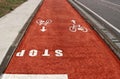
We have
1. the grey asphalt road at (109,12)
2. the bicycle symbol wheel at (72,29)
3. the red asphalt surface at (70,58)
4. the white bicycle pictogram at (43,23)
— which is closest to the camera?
the red asphalt surface at (70,58)

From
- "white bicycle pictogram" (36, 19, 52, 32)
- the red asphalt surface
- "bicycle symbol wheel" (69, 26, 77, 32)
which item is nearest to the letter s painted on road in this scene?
the red asphalt surface

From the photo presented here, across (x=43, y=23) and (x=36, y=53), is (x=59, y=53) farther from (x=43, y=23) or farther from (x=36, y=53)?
(x=43, y=23)

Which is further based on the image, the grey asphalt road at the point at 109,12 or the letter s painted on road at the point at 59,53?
the grey asphalt road at the point at 109,12

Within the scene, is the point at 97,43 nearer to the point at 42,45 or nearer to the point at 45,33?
the point at 42,45

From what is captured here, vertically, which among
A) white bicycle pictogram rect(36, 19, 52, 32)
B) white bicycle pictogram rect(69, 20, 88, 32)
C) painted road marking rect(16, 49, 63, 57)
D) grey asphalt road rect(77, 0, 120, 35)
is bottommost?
grey asphalt road rect(77, 0, 120, 35)

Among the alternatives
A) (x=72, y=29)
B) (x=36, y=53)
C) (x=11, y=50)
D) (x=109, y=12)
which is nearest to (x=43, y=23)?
(x=72, y=29)

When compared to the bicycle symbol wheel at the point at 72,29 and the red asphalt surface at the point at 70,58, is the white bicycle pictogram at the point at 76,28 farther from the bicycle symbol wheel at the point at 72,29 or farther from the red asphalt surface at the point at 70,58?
the red asphalt surface at the point at 70,58

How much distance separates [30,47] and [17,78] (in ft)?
12.3

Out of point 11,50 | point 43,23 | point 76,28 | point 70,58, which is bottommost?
point 43,23

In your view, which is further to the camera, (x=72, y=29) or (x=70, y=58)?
(x=72, y=29)

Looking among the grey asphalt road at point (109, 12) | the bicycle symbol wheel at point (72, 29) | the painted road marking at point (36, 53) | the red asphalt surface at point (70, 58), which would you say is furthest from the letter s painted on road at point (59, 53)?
the grey asphalt road at point (109, 12)

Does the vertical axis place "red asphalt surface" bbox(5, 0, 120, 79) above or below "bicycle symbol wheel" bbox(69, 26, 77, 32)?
above

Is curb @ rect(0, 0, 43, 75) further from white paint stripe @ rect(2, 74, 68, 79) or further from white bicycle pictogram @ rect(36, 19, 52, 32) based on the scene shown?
white bicycle pictogram @ rect(36, 19, 52, 32)

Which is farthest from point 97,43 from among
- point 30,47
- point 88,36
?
point 30,47
